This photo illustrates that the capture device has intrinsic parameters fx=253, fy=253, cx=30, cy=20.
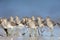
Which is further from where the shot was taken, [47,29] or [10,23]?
[47,29]

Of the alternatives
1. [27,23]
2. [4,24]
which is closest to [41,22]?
[27,23]

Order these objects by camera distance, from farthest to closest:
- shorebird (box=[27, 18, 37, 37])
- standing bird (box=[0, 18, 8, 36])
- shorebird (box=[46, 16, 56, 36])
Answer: shorebird (box=[46, 16, 56, 36])
shorebird (box=[27, 18, 37, 37])
standing bird (box=[0, 18, 8, 36])

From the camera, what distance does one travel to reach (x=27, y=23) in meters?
9.36

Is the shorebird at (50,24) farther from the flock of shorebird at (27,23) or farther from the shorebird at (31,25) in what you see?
the shorebird at (31,25)

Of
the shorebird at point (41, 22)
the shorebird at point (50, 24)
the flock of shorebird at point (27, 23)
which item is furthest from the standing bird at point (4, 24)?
the shorebird at point (50, 24)

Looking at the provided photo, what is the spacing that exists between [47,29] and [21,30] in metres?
1.02

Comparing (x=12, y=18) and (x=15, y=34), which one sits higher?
(x=12, y=18)

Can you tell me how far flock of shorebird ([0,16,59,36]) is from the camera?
29.8 ft

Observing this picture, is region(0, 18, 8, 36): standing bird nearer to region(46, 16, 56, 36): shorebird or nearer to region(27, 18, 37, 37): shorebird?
region(27, 18, 37, 37): shorebird

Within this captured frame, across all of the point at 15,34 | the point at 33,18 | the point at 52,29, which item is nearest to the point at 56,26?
the point at 52,29

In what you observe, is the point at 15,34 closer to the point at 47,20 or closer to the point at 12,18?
the point at 12,18

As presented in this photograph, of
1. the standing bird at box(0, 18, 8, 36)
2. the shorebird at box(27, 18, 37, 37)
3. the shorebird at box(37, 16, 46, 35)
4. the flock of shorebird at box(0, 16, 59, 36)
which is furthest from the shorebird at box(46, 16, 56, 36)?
the standing bird at box(0, 18, 8, 36)

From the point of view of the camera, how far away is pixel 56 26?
9.77m

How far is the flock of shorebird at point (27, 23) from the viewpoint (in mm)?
9086
